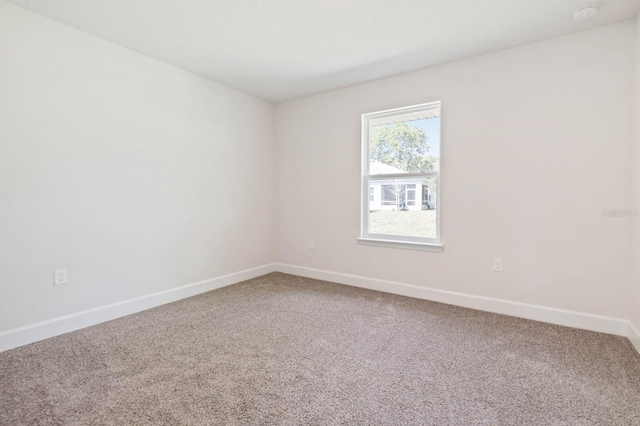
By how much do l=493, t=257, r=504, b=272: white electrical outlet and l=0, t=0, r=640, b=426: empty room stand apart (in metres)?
0.01

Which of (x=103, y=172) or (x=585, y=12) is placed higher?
(x=585, y=12)

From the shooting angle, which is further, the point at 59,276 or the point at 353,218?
the point at 353,218

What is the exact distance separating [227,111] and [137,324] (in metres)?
2.54

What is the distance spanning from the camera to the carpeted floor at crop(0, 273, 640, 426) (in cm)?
150

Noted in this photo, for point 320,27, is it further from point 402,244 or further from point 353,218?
point 402,244

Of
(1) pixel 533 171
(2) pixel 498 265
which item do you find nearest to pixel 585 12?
(1) pixel 533 171

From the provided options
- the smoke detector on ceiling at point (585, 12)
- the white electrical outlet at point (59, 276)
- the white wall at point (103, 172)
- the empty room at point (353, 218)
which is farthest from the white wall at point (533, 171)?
the white electrical outlet at point (59, 276)

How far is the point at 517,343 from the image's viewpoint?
2.23 metres

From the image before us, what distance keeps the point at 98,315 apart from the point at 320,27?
3074 millimetres

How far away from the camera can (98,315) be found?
103 inches

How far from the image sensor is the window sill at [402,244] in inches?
125

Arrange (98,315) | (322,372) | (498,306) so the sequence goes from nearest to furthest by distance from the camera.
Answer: (322,372) → (98,315) → (498,306)

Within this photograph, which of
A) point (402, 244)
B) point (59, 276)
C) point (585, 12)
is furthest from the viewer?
point (402, 244)

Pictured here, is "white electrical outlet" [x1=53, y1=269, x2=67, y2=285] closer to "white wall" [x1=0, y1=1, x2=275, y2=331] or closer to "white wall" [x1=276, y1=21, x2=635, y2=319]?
"white wall" [x1=0, y1=1, x2=275, y2=331]
